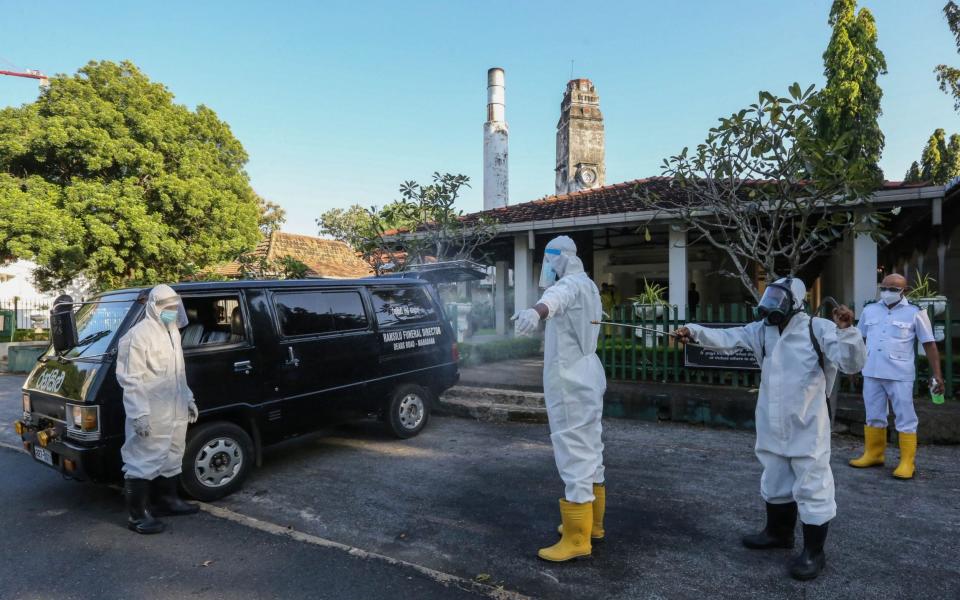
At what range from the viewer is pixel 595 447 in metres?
3.31

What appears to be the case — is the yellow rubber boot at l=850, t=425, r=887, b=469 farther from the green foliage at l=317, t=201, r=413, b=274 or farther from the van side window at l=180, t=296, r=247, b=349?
the green foliage at l=317, t=201, r=413, b=274

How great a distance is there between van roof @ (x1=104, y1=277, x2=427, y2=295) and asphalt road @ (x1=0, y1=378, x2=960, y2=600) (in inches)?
71.3

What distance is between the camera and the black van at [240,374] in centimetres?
402

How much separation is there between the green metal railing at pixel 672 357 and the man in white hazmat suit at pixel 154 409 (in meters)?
5.06

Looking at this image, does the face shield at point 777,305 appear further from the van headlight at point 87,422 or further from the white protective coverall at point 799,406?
the van headlight at point 87,422

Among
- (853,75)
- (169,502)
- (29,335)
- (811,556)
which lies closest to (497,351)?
(169,502)

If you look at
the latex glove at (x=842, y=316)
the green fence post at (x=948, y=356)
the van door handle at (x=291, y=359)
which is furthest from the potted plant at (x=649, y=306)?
the van door handle at (x=291, y=359)

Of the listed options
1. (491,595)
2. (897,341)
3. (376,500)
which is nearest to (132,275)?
(376,500)

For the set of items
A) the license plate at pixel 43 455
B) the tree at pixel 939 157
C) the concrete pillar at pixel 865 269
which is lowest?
the license plate at pixel 43 455

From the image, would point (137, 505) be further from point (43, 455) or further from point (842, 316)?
point (842, 316)

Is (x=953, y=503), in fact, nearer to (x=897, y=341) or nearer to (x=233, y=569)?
(x=897, y=341)

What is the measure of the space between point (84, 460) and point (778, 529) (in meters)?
4.85

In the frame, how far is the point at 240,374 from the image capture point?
463 centimetres

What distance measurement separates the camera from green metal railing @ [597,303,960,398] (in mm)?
6418
